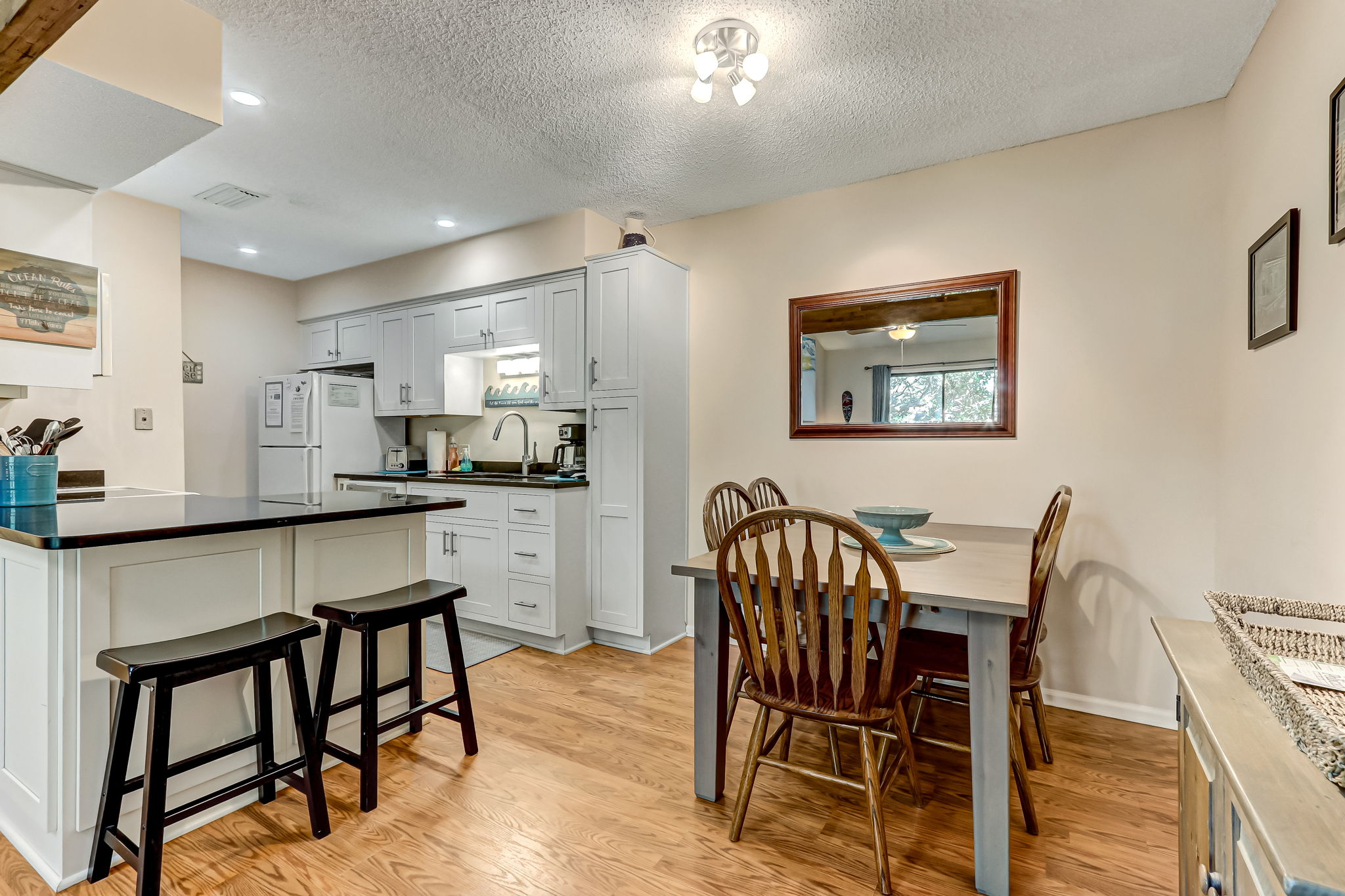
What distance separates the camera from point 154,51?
195cm

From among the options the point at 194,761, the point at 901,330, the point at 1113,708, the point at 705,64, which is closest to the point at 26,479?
the point at 194,761

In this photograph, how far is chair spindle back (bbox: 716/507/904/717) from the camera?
1518 mm

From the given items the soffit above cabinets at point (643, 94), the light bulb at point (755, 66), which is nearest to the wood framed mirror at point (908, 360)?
the soffit above cabinets at point (643, 94)

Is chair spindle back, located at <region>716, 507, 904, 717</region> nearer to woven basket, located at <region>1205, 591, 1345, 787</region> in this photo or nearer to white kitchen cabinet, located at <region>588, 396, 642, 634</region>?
woven basket, located at <region>1205, 591, 1345, 787</region>

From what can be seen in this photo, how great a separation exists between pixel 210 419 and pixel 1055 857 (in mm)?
5474

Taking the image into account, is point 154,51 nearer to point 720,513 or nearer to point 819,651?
point 720,513

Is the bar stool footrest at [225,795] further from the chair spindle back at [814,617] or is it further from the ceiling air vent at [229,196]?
the ceiling air vent at [229,196]

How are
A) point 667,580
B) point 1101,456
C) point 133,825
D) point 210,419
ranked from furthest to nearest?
point 210,419 < point 667,580 < point 1101,456 < point 133,825

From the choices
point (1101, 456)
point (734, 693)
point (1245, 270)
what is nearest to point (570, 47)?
point (734, 693)

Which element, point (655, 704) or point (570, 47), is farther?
point (655, 704)

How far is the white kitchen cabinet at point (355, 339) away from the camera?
186 inches

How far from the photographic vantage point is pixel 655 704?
2742 mm

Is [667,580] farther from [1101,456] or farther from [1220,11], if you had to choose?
[1220,11]

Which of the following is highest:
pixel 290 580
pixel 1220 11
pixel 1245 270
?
pixel 1220 11
